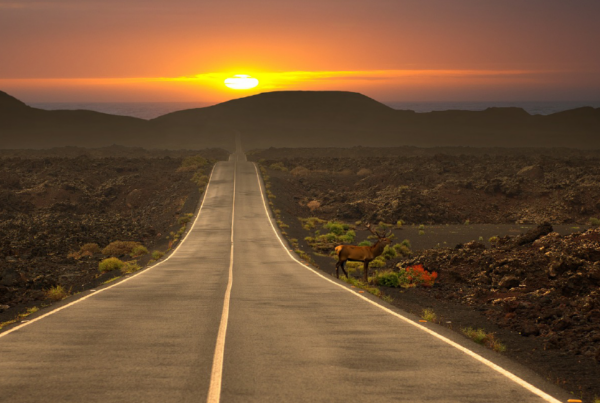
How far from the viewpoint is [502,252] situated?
2859 centimetres

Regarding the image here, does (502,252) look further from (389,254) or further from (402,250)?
(402,250)

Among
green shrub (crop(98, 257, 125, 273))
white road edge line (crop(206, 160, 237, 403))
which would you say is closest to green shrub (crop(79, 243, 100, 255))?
green shrub (crop(98, 257, 125, 273))

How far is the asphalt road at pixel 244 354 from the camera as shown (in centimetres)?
805

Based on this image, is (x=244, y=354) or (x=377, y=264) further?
(x=377, y=264)

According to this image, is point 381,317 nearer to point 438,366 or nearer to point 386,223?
point 438,366

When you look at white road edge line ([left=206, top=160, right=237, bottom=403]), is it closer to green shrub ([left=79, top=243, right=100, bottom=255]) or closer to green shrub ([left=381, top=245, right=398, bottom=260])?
green shrub ([left=381, top=245, right=398, bottom=260])

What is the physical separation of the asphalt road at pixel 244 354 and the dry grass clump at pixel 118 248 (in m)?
21.8

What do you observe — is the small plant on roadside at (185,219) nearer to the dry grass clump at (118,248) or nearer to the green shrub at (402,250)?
the dry grass clump at (118,248)

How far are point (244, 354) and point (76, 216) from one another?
55.8 m

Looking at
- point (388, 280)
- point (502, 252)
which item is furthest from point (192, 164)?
point (388, 280)

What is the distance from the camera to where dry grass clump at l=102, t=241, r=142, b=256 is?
39812 millimetres

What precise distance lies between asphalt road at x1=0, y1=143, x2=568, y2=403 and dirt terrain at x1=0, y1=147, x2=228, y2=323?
28.9 ft

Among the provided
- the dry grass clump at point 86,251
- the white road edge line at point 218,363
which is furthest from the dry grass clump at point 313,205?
the white road edge line at point 218,363

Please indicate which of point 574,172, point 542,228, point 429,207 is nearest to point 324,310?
point 542,228
